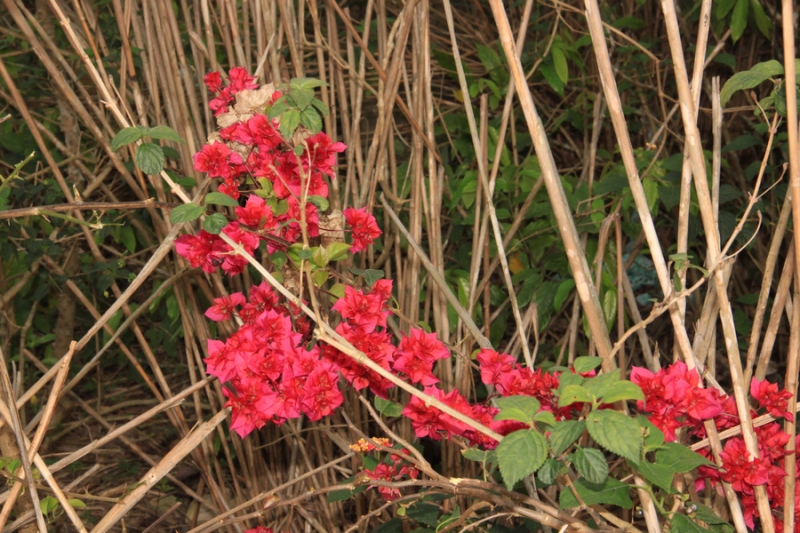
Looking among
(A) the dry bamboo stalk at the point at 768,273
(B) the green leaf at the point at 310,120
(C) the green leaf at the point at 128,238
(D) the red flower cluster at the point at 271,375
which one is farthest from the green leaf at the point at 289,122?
(C) the green leaf at the point at 128,238

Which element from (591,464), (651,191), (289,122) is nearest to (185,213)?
(289,122)

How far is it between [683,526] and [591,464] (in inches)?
6.9

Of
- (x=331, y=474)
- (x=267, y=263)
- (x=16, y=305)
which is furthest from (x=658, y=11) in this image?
(x=16, y=305)

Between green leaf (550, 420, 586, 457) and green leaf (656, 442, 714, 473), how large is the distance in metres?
0.14

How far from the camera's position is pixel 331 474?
137 cm

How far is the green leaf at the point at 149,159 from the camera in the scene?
3.06 feet

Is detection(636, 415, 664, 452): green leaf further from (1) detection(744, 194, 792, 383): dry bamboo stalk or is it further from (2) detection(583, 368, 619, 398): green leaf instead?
(1) detection(744, 194, 792, 383): dry bamboo stalk

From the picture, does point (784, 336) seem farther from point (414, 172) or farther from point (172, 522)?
point (172, 522)

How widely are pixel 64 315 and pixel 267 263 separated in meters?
1.01

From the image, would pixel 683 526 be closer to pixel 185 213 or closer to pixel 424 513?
pixel 424 513

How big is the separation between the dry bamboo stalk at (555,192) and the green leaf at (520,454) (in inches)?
6.5

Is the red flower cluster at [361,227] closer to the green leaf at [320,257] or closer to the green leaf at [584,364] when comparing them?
the green leaf at [320,257]

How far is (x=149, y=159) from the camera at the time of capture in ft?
3.08

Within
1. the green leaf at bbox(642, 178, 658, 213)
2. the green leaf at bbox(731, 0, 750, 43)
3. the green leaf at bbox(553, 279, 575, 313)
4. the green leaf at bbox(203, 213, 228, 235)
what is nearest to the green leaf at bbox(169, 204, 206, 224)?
the green leaf at bbox(203, 213, 228, 235)
